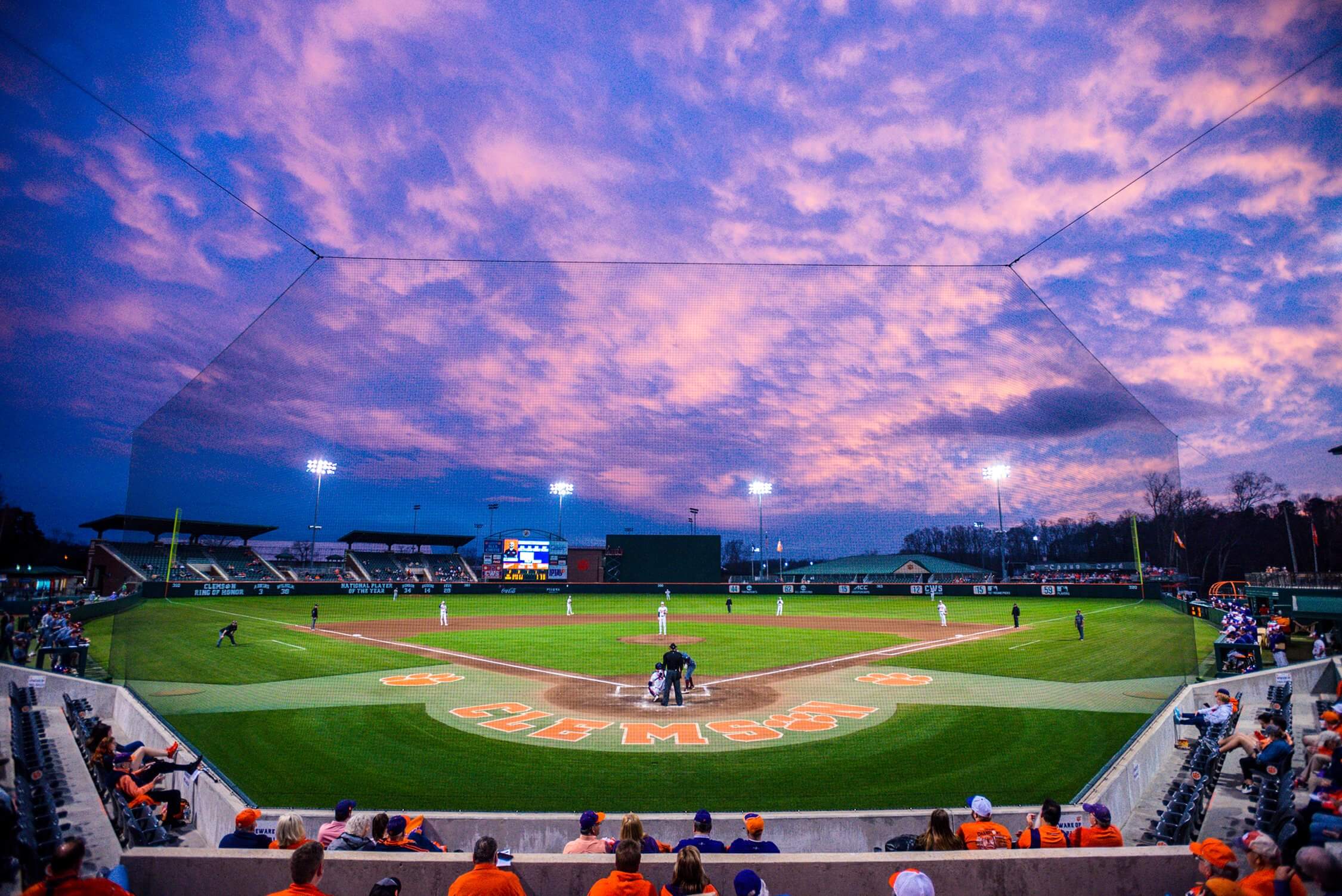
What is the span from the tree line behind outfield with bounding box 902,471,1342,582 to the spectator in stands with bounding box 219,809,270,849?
37039mm

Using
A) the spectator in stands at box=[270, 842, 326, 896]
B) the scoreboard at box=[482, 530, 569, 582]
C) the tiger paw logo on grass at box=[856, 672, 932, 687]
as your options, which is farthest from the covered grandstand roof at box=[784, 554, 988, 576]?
the spectator in stands at box=[270, 842, 326, 896]

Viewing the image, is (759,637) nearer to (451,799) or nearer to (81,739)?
(451,799)

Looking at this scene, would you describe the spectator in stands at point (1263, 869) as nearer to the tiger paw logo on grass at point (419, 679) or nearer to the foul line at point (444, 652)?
→ the foul line at point (444, 652)

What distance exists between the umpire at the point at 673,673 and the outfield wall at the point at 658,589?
2619cm

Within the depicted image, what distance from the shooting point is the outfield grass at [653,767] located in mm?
9516

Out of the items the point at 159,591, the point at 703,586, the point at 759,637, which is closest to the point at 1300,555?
the point at 703,586

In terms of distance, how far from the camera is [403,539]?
2611 inches

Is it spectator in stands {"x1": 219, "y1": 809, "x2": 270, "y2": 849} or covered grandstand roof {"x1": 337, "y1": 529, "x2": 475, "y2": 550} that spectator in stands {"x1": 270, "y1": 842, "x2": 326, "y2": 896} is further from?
covered grandstand roof {"x1": 337, "y1": 529, "x2": 475, "y2": 550}

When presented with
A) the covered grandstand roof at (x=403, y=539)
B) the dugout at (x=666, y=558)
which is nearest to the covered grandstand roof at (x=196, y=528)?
the covered grandstand roof at (x=403, y=539)

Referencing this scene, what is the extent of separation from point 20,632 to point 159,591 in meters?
19.9

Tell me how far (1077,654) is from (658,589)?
36153 millimetres

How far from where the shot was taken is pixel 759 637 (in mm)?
28438

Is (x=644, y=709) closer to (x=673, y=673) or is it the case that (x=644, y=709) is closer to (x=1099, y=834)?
(x=673, y=673)

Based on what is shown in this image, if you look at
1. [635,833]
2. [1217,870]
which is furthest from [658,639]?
[1217,870]
